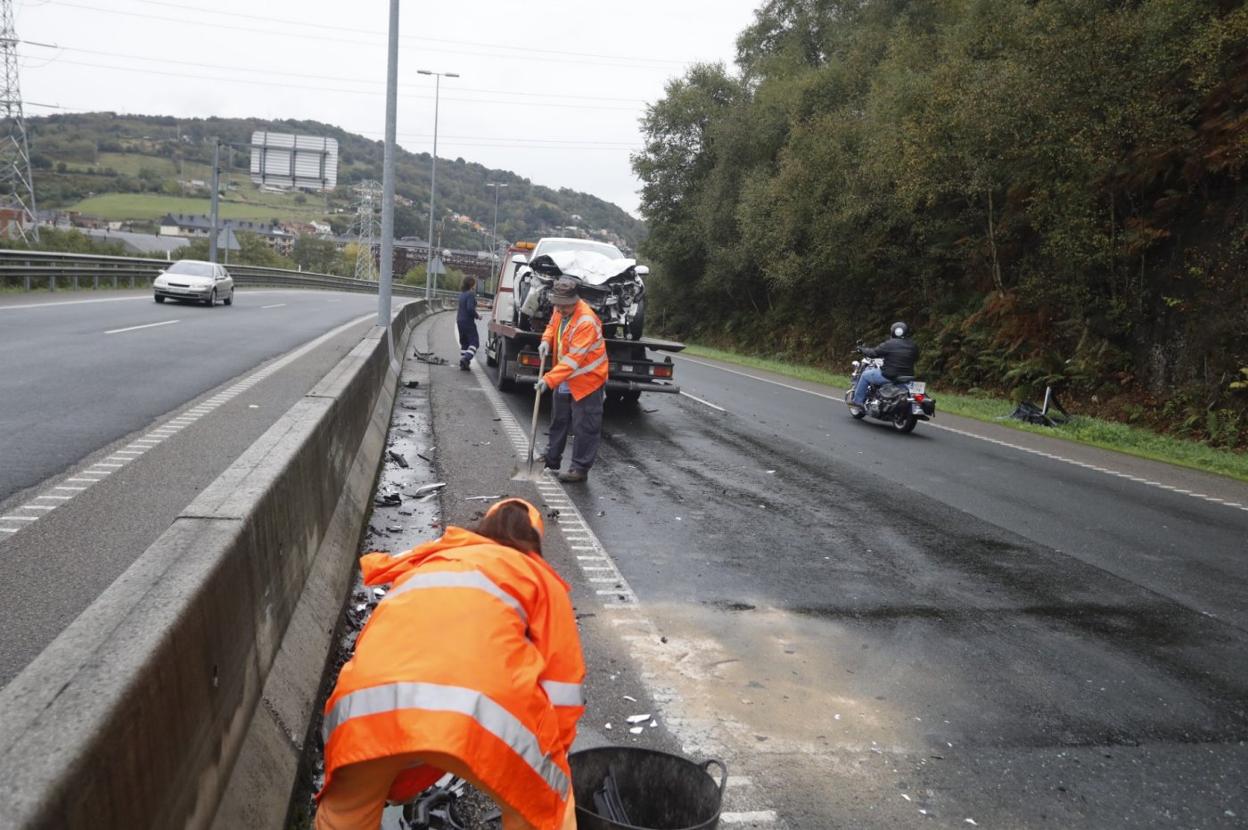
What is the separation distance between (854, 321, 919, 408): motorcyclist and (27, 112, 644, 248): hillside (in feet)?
200

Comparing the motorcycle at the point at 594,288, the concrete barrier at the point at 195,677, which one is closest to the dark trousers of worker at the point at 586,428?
the concrete barrier at the point at 195,677

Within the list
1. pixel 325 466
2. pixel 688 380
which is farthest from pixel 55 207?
pixel 325 466

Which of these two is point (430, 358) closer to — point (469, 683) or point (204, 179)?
point (469, 683)

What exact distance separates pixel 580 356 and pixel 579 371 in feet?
0.46

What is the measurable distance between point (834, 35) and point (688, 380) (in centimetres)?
3162

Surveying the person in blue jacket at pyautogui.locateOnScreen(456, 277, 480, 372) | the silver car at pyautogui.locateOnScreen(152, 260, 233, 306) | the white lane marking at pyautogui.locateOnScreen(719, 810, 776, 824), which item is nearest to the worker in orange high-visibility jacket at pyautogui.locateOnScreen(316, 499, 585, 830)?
the white lane marking at pyautogui.locateOnScreen(719, 810, 776, 824)

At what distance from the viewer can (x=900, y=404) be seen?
48.4ft

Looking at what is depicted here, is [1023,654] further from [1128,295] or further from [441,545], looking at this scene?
[1128,295]

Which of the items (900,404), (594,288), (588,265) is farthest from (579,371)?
(900,404)

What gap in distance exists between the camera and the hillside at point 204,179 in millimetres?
82688

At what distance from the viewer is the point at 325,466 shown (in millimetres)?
5754

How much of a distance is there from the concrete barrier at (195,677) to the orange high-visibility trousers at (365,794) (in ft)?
0.71

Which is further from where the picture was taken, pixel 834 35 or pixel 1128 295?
pixel 834 35

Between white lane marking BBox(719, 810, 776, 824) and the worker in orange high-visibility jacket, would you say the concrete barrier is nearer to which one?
the worker in orange high-visibility jacket
